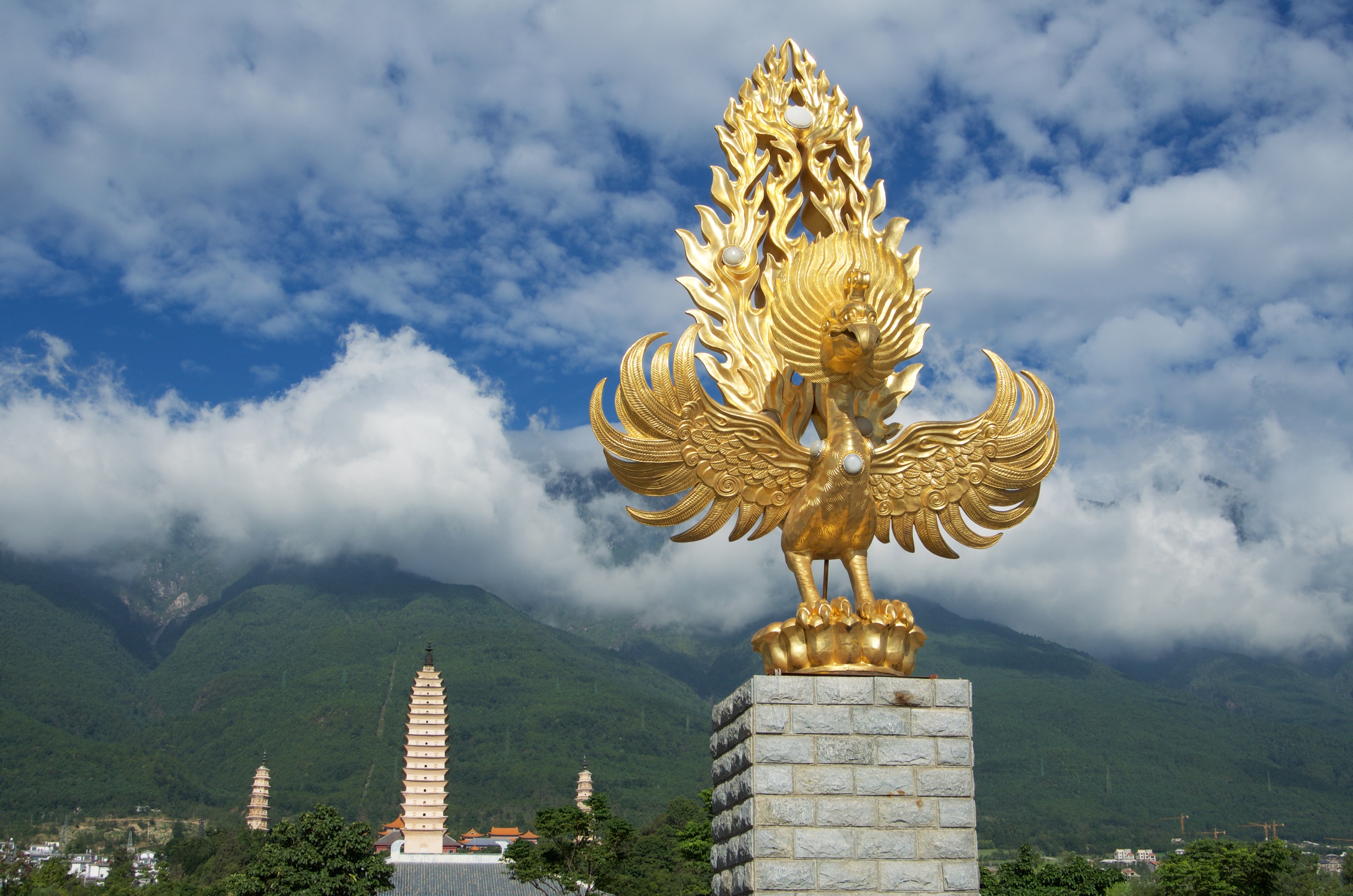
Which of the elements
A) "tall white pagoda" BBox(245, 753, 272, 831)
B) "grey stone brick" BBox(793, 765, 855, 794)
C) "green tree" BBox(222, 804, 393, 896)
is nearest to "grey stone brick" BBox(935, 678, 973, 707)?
"grey stone brick" BBox(793, 765, 855, 794)

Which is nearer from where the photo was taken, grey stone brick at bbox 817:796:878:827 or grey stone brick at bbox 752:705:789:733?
grey stone brick at bbox 817:796:878:827

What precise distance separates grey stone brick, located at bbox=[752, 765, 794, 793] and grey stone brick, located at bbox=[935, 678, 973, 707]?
3.47 ft

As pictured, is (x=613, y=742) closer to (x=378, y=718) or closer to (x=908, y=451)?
(x=378, y=718)

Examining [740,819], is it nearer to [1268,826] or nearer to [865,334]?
[865,334]

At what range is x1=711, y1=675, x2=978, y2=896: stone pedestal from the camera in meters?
6.92

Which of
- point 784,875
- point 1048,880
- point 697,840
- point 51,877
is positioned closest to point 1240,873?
point 1048,880

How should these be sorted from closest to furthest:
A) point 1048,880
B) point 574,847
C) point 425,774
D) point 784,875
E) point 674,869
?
1. point 784,875
2. point 574,847
3. point 1048,880
4. point 674,869
5. point 425,774

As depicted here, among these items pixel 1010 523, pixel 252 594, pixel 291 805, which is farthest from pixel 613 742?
pixel 1010 523

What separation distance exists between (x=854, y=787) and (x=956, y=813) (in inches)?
25.6

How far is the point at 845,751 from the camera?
713cm

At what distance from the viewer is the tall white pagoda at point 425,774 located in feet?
126

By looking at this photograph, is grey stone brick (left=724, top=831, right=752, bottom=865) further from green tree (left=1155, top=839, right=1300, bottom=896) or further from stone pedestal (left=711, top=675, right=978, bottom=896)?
green tree (left=1155, top=839, right=1300, bottom=896)

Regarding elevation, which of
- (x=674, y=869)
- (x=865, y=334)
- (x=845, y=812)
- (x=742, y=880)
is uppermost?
(x=865, y=334)

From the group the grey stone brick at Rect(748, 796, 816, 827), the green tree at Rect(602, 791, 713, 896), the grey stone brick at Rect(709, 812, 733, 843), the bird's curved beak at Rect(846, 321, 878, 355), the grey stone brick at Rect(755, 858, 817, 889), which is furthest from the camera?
the green tree at Rect(602, 791, 713, 896)
